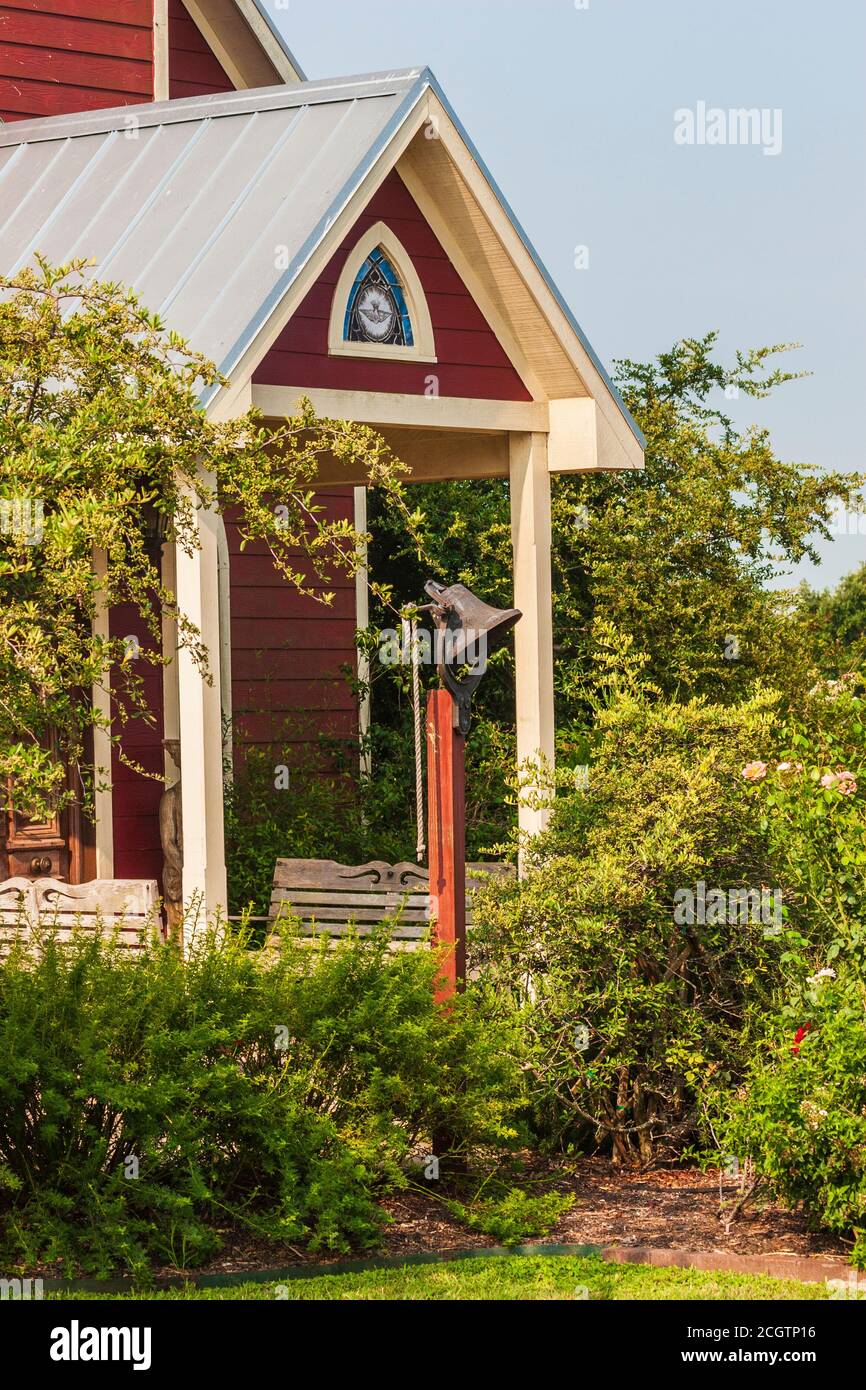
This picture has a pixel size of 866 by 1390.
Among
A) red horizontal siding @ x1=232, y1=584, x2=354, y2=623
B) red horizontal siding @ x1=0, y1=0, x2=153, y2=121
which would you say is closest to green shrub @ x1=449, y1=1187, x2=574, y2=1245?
red horizontal siding @ x1=232, y1=584, x2=354, y2=623

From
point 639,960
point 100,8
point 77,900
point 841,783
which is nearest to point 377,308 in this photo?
point 77,900

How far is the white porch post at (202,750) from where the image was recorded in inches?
354

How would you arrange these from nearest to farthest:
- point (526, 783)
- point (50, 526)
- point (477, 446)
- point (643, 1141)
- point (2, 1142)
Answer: point (50, 526) < point (2, 1142) < point (643, 1141) < point (526, 783) < point (477, 446)

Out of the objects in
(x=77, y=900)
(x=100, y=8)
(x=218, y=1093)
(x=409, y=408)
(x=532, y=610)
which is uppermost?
(x=100, y=8)

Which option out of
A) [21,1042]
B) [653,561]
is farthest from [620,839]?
[653,561]

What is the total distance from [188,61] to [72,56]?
1038 millimetres

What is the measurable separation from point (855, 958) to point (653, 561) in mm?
6572

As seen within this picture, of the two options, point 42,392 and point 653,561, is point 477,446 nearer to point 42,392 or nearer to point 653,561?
point 653,561

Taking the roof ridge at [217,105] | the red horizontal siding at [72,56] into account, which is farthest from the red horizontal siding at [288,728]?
the red horizontal siding at [72,56]

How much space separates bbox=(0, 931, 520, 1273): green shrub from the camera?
6.57 meters

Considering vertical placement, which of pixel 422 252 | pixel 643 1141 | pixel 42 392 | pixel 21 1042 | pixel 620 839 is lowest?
pixel 643 1141

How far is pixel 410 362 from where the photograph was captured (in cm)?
1012

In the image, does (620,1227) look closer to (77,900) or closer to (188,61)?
(77,900)

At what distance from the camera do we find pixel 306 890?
11359 mm
